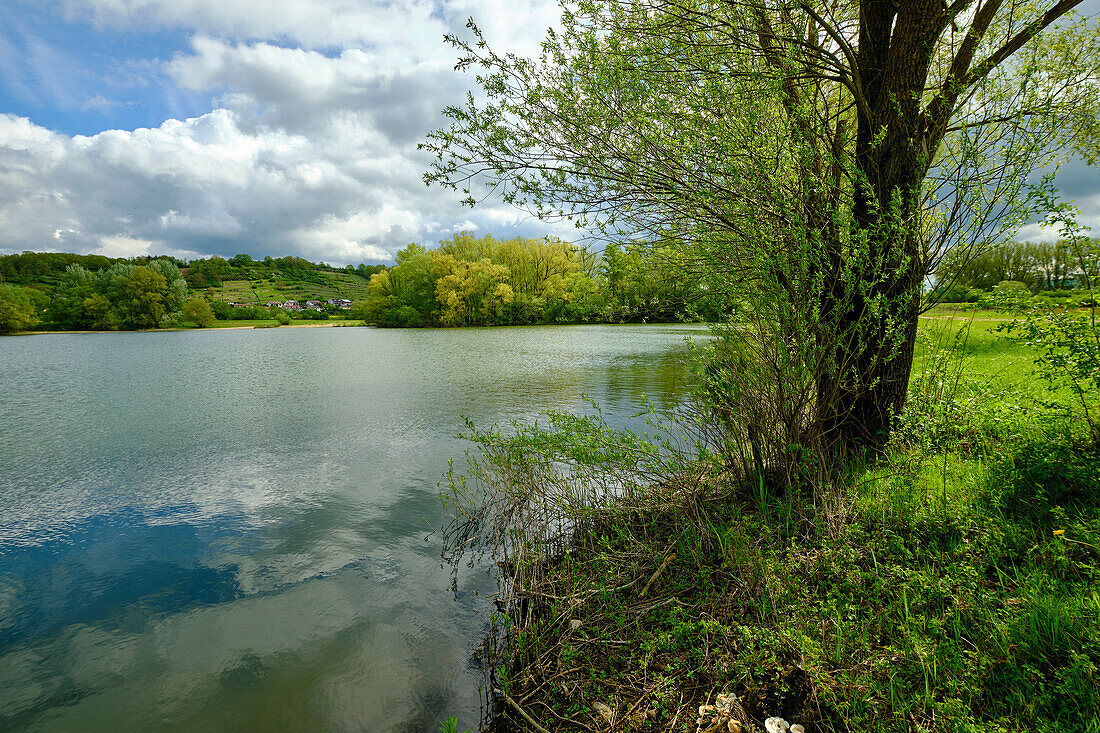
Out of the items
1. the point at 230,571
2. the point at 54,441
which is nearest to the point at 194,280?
the point at 54,441

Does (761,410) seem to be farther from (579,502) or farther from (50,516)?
(50,516)

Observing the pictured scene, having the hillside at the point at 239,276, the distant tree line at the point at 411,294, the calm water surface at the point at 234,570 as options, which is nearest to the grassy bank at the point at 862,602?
the calm water surface at the point at 234,570

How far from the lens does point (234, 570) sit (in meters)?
6.56

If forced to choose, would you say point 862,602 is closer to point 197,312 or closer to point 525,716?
point 525,716

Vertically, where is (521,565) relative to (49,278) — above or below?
below

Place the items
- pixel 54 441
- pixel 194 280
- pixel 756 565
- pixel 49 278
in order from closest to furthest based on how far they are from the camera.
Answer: pixel 756 565 < pixel 54 441 < pixel 49 278 < pixel 194 280

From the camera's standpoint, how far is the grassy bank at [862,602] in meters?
2.70

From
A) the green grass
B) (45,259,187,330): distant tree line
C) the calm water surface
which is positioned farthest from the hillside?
the calm water surface

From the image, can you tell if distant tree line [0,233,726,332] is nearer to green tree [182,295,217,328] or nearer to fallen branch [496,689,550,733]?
green tree [182,295,217,328]

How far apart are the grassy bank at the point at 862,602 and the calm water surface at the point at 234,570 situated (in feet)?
4.18

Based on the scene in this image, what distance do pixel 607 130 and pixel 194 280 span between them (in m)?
155

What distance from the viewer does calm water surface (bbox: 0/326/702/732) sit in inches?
171

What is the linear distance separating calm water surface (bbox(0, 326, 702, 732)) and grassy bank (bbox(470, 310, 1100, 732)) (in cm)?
127

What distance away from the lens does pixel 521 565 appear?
519 centimetres
